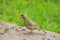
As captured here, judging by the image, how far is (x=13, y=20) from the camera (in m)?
10.2

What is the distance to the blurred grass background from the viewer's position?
9.87 meters

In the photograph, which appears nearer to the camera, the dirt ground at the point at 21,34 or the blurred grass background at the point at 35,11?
the dirt ground at the point at 21,34

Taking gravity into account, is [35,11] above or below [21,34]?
above

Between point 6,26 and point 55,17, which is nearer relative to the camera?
point 6,26

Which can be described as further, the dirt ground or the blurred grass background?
the blurred grass background

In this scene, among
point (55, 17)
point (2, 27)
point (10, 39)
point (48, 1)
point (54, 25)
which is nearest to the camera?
point (10, 39)

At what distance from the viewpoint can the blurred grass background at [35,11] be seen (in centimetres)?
987

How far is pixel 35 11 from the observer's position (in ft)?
35.5

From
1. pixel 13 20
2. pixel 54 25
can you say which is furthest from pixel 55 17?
pixel 13 20

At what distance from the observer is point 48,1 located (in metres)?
12.2

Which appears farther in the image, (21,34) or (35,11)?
(35,11)

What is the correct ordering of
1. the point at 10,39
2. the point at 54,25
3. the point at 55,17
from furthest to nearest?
the point at 55,17
the point at 54,25
the point at 10,39

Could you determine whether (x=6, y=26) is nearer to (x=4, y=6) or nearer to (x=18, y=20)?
(x=18, y=20)

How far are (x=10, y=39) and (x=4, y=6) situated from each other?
14.9ft
